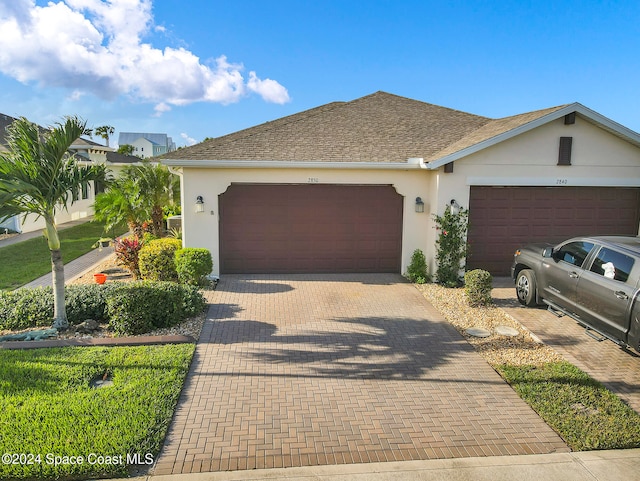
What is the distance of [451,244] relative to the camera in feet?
39.4

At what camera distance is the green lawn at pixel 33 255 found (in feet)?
41.8

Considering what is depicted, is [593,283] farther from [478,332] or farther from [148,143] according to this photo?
[148,143]

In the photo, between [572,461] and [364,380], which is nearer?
[572,461]

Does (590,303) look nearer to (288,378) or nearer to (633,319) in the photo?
(633,319)

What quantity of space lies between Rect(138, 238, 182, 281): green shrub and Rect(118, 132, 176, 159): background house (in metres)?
99.5

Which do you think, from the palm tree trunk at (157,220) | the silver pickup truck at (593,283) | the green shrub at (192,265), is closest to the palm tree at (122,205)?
the palm tree trunk at (157,220)

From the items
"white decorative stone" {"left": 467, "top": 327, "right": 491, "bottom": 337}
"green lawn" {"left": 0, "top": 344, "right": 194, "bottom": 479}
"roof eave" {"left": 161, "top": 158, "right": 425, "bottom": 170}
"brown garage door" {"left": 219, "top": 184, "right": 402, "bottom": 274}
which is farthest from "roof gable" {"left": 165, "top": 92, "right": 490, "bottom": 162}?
"green lawn" {"left": 0, "top": 344, "right": 194, "bottom": 479}

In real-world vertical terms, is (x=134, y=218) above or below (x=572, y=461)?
above

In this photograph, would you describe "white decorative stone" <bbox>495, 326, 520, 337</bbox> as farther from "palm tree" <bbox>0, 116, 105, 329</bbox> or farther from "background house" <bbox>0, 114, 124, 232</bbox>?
"background house" <bbox>0, 114, 124, 232</bbox>

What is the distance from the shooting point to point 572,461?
4.98 m

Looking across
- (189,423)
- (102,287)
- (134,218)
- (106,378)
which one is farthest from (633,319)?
(134,218)

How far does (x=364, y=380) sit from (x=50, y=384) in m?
4.15

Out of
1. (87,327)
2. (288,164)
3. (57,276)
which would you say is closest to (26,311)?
(57,276)

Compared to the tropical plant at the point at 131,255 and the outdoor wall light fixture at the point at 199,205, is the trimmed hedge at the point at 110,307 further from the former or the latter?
the outdoor wall light fixture at the point at 199,205
